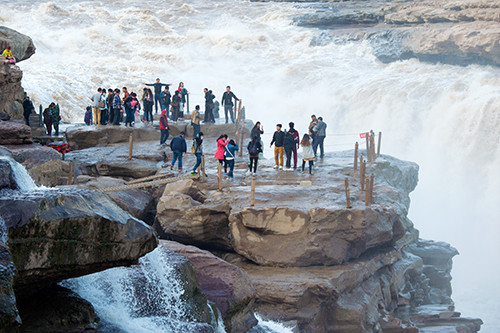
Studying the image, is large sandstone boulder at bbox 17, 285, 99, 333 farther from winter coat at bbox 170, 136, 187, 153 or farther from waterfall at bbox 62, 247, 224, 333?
winter coat at bbox 170, 136, 187, 153

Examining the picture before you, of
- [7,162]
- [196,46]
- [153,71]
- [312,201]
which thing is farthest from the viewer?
[196,46]

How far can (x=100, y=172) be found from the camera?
68.2 feet

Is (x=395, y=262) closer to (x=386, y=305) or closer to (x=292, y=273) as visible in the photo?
(x=386, y=305)

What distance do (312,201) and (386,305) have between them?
146 inches

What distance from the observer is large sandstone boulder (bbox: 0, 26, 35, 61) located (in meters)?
23.8

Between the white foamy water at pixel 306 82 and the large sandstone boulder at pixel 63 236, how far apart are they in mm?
17166

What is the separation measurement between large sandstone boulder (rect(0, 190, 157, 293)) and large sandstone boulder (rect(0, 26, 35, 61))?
17.1 meters

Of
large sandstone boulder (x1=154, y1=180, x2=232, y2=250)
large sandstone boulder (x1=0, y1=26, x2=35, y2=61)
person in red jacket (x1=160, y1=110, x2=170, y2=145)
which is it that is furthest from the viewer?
large sandstone boulder (x1=0, y1=26, x2=35, y2=61)

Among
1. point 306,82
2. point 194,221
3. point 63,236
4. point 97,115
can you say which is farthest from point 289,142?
point 306,82

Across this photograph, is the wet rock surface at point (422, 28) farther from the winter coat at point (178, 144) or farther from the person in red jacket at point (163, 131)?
the winter coat at point (178, 144)

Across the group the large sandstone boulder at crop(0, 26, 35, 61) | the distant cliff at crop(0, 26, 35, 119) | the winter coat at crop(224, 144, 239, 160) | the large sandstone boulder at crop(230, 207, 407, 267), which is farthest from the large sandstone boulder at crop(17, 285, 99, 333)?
the large sandstone boulder at crop(0, 26, 35, 61)

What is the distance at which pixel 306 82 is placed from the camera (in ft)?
144

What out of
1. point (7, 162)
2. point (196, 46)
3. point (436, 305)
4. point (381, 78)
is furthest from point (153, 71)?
point (7, 162)

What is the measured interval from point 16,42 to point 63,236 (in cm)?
1836
